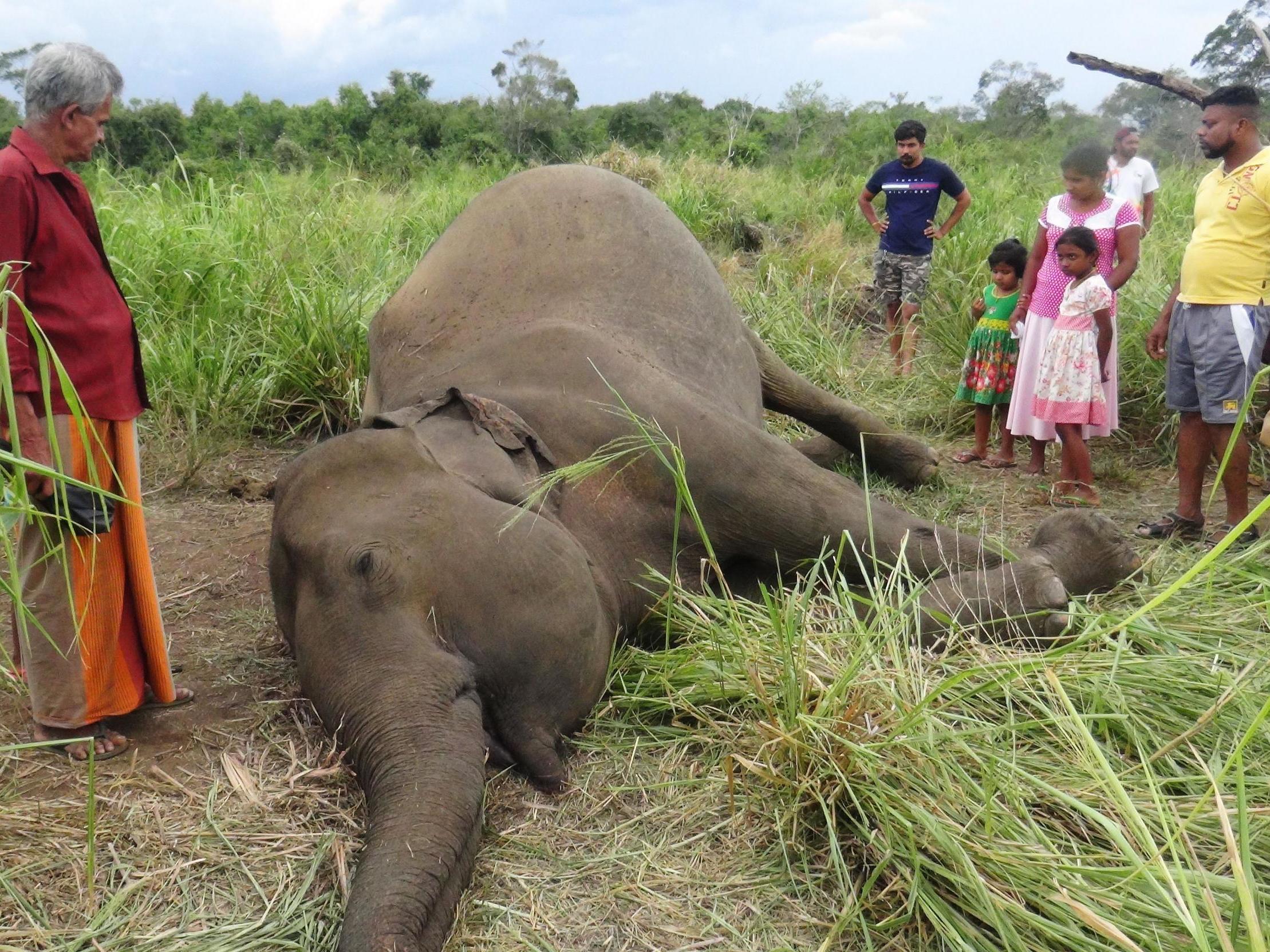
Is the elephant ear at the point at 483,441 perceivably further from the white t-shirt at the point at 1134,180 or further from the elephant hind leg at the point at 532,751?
the white t-shirt at the point at 1134,180

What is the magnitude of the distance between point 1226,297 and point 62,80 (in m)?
4.10

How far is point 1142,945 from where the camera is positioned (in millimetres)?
2041

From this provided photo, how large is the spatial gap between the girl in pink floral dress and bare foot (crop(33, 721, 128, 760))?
3879 mm

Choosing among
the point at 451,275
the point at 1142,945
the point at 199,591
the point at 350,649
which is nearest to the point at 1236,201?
the point at 451,275

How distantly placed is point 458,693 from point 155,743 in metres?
1.03

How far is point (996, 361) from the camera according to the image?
598cm

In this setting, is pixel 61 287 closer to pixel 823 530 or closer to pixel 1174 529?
pixel 823 530

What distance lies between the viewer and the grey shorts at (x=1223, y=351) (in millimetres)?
4578

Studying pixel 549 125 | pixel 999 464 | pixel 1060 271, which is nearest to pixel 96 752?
pixel 999 464

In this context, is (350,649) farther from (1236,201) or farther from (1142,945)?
(1236,201)

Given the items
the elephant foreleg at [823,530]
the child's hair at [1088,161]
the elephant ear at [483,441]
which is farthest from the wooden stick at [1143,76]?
the elephant ear at [483,441]

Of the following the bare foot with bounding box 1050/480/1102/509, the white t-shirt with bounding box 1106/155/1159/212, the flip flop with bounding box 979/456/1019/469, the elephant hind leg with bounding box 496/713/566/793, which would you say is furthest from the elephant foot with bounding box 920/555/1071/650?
the white t-shirt with bounding box 1106/155/1159/212

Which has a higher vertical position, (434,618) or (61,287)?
(61,287)

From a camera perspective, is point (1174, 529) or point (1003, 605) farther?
point (1174, 529)
